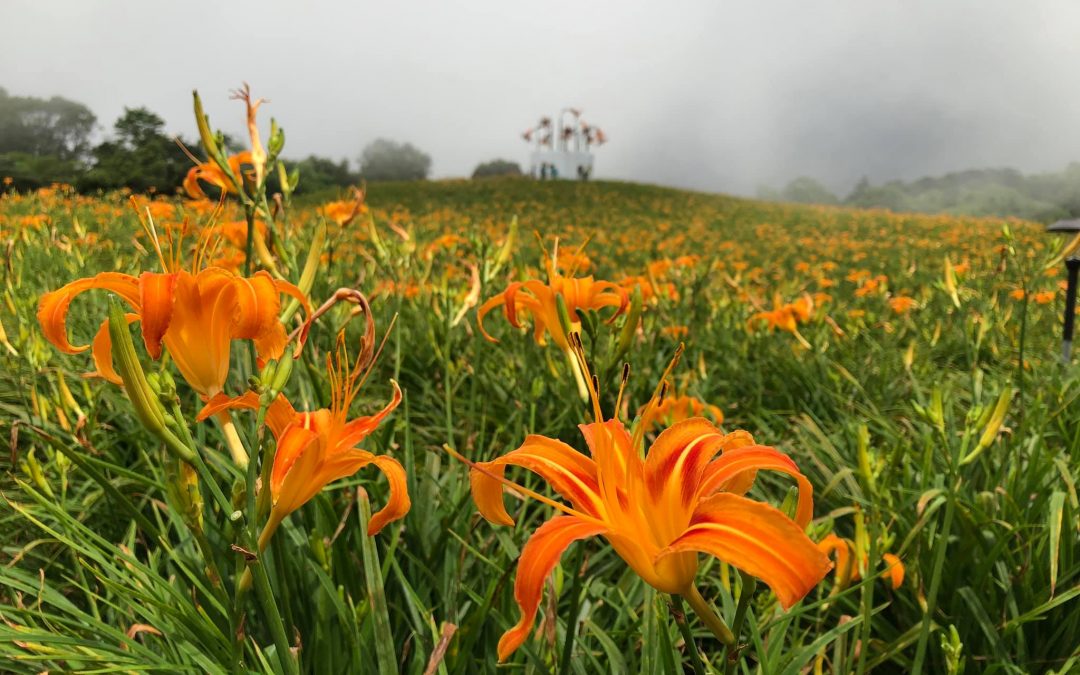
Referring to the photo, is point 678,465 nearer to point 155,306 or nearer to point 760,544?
point 760,544

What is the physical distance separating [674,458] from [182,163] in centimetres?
2546

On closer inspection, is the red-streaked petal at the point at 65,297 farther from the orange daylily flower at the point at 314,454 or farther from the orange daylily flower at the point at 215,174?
the orange daylily flower at the point at 215,174

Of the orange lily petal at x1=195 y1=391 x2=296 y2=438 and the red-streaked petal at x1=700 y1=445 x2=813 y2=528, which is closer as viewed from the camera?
the red-streaked petal at x1=700 y1=445 x2=813 y2=528

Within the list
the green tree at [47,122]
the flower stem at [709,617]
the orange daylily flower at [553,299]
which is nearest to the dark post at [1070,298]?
the orange daylily flower at [553,299]

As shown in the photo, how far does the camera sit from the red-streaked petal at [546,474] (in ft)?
2.10

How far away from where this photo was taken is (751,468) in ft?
1.98

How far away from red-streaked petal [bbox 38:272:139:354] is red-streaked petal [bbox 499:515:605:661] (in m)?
0.58

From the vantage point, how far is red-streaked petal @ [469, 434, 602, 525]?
639 mm

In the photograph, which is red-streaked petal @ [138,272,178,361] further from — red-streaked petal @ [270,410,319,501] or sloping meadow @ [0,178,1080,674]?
red-streaked petal @ [270,410,319,501]

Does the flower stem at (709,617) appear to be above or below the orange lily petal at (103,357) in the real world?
below

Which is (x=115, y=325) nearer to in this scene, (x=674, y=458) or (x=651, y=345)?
(x=674, y=458)

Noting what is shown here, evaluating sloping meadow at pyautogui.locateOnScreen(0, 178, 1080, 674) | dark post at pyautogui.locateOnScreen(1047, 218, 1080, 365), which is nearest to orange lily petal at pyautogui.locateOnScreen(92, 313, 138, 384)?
sloping meadow at pyautogui.locateOnScreen(0, 178, 1080, 674)

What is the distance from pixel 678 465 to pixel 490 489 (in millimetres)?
201

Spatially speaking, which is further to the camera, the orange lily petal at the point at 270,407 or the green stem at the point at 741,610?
the orange lily petal at the point at 270,407
